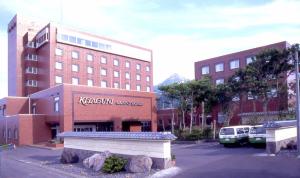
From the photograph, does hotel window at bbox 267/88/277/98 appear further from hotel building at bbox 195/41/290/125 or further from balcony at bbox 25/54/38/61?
balcony at bbox 25/54/38/61

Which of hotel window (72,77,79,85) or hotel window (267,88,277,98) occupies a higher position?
hotel window (72,77,79,85)

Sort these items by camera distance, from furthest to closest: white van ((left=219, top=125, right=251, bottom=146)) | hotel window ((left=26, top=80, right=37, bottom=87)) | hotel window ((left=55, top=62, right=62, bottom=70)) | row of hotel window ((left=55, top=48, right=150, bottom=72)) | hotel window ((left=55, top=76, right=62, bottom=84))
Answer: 1. hotel window ((left=26, top=80, right=37, bottom=87))
2. row of hotel window ((left=55, top=48, right=150, bottom=72))
3. hotel window ((left=55, top=62, right=62, bottom=70))
4. hotel window ((left=55, top=76, right=62, bottom=84))
5. white van ((left=219, top=125, right=251, bottom=146))

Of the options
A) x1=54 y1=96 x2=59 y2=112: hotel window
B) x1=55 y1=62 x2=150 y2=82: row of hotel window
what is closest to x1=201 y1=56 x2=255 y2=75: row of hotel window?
x1=55 y1=62 x2=150 y2=82: row of hotel window

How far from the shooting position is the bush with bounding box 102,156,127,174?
17.4 metres

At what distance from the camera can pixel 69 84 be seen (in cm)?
4366

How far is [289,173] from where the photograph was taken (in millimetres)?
14195

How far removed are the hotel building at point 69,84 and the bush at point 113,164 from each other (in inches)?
1016

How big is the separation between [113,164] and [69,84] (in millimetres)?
27719

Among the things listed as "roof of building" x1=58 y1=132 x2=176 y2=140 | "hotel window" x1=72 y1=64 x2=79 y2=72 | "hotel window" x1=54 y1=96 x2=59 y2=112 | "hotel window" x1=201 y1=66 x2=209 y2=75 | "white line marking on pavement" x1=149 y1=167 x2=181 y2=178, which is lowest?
"white line marking on pavement" x1=149 y1=167 x2=181 y2=178

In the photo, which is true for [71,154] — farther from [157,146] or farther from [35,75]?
[35,75]

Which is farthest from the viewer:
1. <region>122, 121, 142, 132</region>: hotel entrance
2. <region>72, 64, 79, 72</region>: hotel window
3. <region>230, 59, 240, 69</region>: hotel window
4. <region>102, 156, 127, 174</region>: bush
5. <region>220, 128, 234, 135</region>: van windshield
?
<region>72, 64, 79, 72</region>: hotel window

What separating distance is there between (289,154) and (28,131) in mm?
36037

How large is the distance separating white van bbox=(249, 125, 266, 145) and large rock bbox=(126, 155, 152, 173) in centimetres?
1181

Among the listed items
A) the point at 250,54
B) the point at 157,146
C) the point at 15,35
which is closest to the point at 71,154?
the point at 157,146
